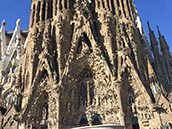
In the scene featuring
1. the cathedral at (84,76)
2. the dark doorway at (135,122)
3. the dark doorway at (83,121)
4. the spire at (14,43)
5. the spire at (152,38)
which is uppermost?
the spire at (14,43)

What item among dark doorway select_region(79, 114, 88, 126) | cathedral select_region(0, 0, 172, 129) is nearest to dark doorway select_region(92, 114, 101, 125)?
cathedral select_region(0, 0, 172, 129)

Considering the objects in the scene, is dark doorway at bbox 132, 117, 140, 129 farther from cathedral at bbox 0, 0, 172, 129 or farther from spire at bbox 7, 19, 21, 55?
spire at bbox 7, 19, 21, 55

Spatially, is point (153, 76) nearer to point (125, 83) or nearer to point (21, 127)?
point (125, 83)

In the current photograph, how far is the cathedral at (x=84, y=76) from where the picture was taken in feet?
51.1

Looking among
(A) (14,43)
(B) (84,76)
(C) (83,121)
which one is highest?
(A) (14,43)

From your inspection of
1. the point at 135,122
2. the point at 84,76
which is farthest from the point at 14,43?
the point at 135,122

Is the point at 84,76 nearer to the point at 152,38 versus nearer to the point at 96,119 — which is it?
the point at 96,119

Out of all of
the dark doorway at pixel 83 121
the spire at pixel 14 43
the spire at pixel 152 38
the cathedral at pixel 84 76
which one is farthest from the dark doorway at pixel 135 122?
the spire at pixel 14 43

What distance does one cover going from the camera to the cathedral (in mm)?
15580

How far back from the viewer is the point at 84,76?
18.6 metres

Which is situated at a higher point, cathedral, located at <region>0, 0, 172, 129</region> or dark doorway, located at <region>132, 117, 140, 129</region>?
cathedral, located at <region>0, 0, 172, 129</region>

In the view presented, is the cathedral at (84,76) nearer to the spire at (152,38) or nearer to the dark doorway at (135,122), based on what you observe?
the dark doorway at (135,122)

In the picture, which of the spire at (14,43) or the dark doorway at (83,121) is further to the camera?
the spire at (14,43)

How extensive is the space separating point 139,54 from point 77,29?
671 cm
